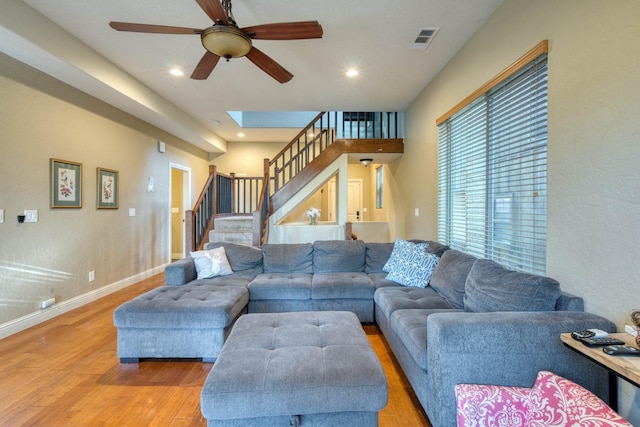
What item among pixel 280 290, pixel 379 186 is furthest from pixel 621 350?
pixel 379 186

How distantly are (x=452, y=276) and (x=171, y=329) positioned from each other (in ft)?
7.64

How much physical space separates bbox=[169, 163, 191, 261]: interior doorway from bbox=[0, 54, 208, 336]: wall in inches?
51.6

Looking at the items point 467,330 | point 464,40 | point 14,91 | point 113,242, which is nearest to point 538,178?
point 467,330

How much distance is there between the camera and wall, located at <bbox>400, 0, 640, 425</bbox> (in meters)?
1.41

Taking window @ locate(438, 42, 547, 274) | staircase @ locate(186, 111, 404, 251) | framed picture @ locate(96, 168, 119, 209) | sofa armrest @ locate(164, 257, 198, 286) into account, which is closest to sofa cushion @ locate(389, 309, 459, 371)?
window @ locate(438, 42, 547, 274)

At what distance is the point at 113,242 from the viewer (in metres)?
4.23

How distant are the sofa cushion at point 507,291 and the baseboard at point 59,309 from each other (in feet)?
13.6

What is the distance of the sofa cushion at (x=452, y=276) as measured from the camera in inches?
91.1

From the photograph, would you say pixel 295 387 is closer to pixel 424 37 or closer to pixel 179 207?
pixel 424 37

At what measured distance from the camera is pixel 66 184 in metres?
3.43

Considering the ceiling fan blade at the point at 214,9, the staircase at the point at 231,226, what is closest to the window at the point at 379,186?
the staircase at the point at 231,226

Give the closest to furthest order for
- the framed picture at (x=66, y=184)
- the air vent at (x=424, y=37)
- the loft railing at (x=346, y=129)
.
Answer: the air vent at (x=424, y=37) < the framed picture at (x=66, y=184) < the loft railing at (x=346, y=129)

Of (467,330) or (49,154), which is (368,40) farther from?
(49,154)

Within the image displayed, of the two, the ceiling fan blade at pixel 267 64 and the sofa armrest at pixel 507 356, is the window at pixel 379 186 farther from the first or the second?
the sofa armrest at pixel 507 356
